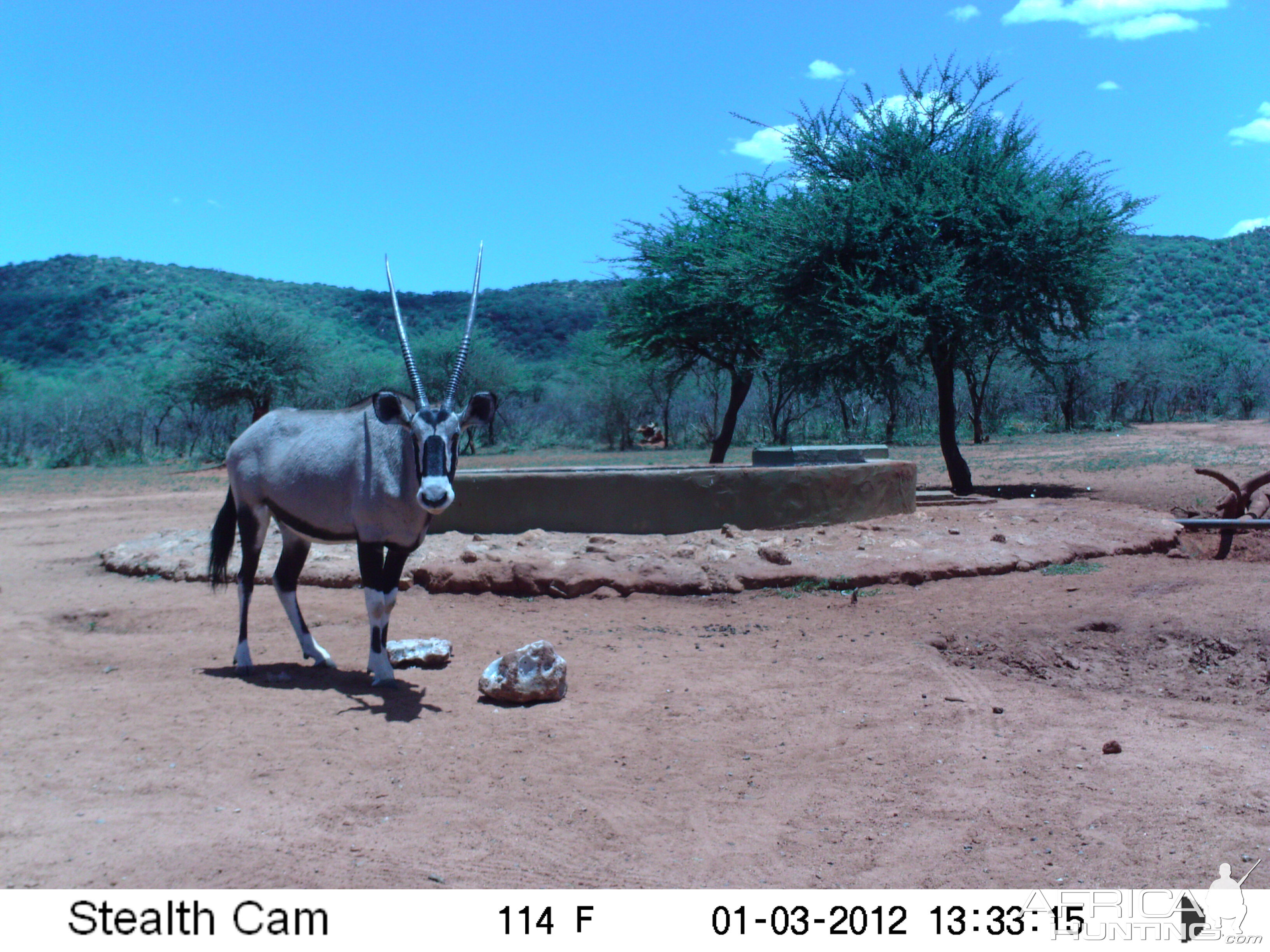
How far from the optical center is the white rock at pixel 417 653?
5977 mm

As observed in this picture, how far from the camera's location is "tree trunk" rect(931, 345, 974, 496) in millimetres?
14031

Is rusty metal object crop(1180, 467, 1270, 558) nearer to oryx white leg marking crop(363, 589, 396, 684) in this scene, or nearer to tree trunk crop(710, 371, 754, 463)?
oryx white leg marking crop(363, 589, 396, 684)

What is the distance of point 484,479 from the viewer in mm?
9742

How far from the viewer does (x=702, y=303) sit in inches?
685

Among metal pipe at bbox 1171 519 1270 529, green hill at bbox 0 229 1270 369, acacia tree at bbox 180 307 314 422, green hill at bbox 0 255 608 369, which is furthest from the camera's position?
green hill at bbox 0 255 608 369

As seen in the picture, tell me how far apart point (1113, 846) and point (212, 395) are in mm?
32564

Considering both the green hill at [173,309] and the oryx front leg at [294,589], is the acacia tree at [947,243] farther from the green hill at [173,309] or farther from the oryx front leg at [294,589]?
the green hill at [173,309]

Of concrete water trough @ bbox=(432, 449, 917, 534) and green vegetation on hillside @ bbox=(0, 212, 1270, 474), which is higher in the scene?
green vegetation on hillside @ bbox=(0, 212, 1270, 474)

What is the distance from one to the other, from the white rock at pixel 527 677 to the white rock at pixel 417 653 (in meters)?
0.75

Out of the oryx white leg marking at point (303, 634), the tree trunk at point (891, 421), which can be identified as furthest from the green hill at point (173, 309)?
the oryx white leg marking at point (303, 634)

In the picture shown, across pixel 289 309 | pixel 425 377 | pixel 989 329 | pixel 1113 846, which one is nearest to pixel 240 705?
pixel 1113 846

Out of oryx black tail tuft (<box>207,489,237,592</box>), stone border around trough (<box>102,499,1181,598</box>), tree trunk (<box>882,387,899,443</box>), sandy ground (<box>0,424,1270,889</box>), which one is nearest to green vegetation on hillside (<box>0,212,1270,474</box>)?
tree trunk (<box>882,387,899,443</box>)

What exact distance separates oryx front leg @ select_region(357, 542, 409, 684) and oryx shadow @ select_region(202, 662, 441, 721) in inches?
4.2
